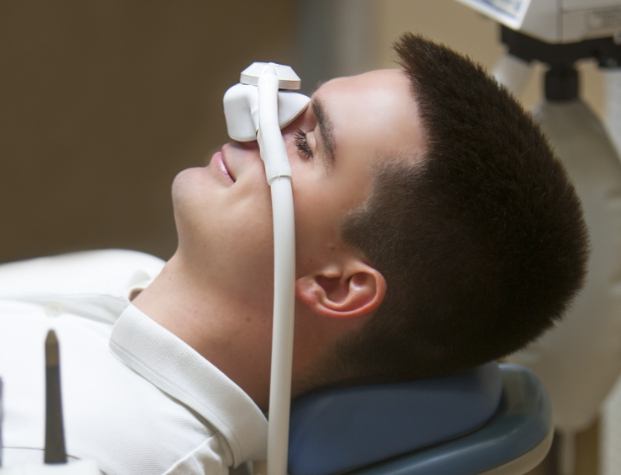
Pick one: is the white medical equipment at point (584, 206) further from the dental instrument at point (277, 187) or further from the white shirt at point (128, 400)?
the white shirt at point (128, 400)

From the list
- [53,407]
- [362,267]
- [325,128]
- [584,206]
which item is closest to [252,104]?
[325,128]

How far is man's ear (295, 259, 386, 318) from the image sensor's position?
1104 millimetres

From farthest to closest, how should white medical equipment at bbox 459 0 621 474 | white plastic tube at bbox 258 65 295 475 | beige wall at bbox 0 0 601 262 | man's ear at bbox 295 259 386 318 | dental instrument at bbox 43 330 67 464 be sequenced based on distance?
beige wall at bbox 0 0 601 262 < white medical equipment at bbox 459 0 621 474 < man's ear at bbox 295 259 386 318 < white plastic tube at bbox 258 65 295 475 < dental instrument at bbox 43 330 67 464

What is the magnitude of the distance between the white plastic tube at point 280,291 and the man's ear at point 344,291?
99 mm

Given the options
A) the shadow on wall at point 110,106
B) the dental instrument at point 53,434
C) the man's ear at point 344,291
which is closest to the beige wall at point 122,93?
the shadow on wall at point 110,106

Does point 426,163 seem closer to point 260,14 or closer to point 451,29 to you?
point 451,29

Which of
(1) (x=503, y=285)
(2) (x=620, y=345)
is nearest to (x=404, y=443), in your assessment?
(1) (x=503, y=285)

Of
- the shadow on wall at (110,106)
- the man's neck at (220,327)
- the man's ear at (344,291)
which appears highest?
the man's ear at (344,291)

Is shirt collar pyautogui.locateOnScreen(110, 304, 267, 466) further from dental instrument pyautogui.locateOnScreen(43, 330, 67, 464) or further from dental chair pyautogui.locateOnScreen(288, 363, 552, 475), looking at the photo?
dental instrument pyautogui.locateOnScreen(43, 330, 67, 464)

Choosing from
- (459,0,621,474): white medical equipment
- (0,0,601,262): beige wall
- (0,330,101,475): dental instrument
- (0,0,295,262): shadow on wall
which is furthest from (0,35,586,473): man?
(0,0,295,262): shadow on wall

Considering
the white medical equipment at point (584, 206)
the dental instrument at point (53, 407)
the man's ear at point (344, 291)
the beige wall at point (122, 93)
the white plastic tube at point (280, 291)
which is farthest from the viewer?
the beige wall at point (122, 93)

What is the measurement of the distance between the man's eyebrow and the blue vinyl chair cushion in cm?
28

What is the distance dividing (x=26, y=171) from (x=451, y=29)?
120 centimetres

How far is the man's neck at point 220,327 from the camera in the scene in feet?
3.71
